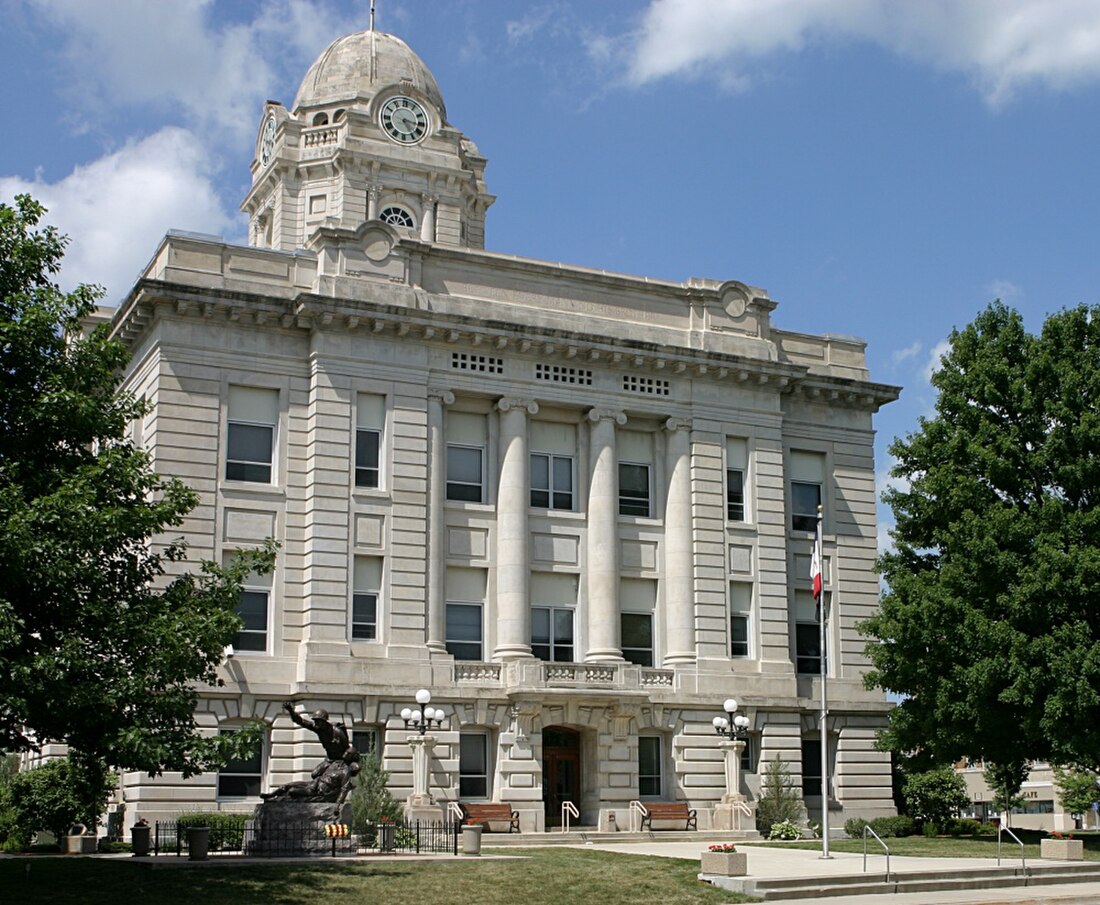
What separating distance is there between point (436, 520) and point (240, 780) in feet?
32.0

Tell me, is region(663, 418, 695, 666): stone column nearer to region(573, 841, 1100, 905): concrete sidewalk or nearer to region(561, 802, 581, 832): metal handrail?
region(561, 802, 581, 832): metal handrail

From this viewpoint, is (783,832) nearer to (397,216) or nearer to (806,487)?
(806,487)

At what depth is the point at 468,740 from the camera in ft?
146

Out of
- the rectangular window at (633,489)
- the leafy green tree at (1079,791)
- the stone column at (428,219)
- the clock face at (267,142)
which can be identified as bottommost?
the leafy green tree at (1079,791)

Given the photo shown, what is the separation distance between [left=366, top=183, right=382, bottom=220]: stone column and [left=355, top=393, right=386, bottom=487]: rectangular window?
15.2 metres

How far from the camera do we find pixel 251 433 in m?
44.4

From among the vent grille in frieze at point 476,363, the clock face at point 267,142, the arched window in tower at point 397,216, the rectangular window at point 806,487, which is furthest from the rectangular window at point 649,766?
the clock face at point 267,142

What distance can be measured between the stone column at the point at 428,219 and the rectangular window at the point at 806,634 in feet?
67.7

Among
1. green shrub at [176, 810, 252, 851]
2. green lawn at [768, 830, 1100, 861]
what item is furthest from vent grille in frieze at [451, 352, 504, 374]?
green lawn at [768, 830, 1100, 861]

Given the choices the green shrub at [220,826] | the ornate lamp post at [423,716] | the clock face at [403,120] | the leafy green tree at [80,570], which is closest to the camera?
the leafy green tree at [80,570]

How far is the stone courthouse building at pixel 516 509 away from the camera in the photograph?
141 ft

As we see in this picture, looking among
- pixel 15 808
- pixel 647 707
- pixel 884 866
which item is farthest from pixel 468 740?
pixel 884 866

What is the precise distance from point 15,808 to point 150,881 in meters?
12.9

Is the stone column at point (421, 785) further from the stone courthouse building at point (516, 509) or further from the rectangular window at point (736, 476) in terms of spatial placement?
the rectangular window at point (736, 476)
